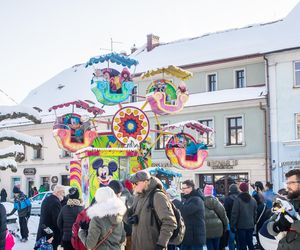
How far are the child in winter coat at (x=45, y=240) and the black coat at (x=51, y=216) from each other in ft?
0.32

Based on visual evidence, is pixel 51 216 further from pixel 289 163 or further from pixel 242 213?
pixel 289 163

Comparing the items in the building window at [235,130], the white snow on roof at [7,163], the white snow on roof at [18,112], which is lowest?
the white snow on roof at [7,163]

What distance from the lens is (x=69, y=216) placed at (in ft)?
29.8

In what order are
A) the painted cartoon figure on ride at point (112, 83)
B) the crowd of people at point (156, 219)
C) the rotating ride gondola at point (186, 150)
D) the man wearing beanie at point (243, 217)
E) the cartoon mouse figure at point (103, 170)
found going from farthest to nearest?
the rotating ride gondola at point (186, 150) < the painted cartoon figure on ride at point (112, 83) < the cartoon mouse figure at point (103, 170) < the man wearing beanie at point (243, 217) < the crowd of people at point (156, 219)

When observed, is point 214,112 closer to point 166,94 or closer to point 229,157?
point 229,157

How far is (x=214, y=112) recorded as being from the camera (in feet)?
101

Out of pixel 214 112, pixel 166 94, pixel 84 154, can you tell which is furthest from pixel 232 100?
pixel 84 154

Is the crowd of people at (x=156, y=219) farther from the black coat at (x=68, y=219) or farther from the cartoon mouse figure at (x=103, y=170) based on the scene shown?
the cartoon mouse figure at (x=103, y=170)

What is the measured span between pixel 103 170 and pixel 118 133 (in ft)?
4.60

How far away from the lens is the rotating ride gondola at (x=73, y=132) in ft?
60.6

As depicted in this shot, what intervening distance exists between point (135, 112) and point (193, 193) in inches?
330

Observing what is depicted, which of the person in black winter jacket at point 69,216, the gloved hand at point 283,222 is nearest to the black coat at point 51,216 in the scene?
the person in black winter jacket at point 69,216

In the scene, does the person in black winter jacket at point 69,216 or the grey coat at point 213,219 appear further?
the grey coat at point 213,219

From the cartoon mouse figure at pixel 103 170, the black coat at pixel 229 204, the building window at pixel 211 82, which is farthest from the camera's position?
the building window at pixel 211 82
